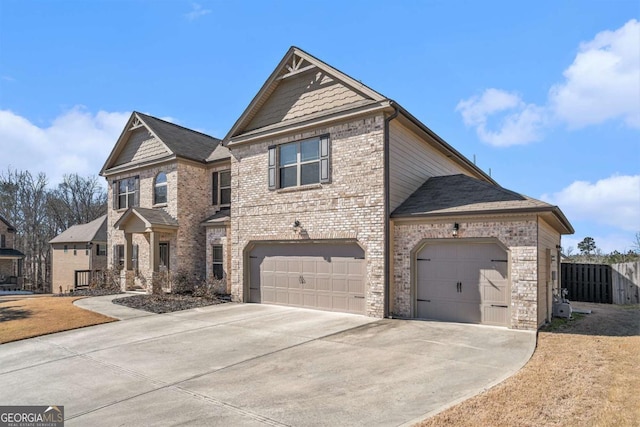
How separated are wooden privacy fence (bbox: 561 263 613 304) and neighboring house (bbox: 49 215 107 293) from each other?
92.9 ft

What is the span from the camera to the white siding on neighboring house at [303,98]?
13070mm

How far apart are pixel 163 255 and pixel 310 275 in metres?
9.20

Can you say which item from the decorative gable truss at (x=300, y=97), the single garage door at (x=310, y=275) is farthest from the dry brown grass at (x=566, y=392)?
the decorative gable truss at (x=300, y=97)

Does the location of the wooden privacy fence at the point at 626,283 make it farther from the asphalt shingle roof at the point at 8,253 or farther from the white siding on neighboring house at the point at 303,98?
the asphalt shingle roof at the point at 8,253

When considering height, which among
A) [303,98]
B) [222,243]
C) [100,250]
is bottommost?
[100,250]

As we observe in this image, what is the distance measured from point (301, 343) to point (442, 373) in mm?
3328

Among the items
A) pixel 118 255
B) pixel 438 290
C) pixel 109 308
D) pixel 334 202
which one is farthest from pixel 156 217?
pixel 438 290

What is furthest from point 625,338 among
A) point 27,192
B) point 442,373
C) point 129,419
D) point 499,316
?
point 27,192

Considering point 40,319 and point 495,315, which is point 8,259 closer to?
point 40,319

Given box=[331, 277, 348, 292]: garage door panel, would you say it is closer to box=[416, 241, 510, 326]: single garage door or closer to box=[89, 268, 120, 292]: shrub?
box=[416, 241, 510, 326]: single garage door

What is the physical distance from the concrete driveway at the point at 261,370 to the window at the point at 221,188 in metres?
8.46

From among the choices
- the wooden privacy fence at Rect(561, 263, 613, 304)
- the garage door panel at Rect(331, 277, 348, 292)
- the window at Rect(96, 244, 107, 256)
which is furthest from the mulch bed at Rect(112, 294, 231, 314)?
the wooden privacy fence at Rect(561, 263, 613, 304)

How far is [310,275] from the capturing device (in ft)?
44.3

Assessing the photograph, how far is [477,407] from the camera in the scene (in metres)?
5.04
